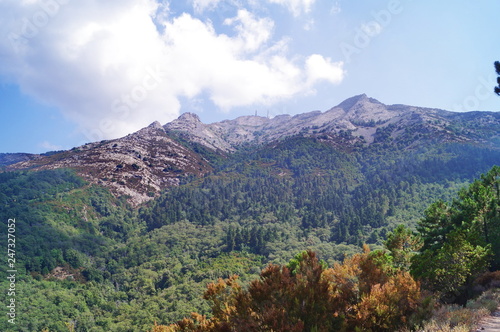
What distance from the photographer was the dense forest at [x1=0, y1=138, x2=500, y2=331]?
64.2 ft

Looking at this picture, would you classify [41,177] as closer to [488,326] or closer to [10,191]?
[10,191]

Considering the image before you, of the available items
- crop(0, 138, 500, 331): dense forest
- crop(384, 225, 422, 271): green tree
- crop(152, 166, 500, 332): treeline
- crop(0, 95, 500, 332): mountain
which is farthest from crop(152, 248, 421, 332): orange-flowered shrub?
crop(0, 95, 500, 332): mountain

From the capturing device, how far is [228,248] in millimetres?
136750

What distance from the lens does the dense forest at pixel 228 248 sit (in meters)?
19.6

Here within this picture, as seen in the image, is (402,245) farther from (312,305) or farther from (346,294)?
(312,305)

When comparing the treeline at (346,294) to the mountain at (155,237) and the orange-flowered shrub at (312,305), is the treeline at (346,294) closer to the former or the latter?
the orange-flowered shrub at (312,305)

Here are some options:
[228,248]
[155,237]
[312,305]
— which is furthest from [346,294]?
[155,237]

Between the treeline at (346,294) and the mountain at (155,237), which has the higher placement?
the treeline at (346,294)

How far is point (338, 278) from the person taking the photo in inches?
781

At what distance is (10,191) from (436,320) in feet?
681

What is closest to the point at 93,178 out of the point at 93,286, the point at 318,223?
the point at 93,286

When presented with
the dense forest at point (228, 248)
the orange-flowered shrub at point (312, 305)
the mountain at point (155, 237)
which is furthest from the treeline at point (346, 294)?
the mountain at point (155, 237)

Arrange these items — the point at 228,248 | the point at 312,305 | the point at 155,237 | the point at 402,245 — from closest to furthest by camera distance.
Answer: the point at 312,305 → the point at 402,245 → the point at 228,248 → the point at 155,237

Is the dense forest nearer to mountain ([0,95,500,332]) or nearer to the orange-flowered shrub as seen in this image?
the orange-flowered shrub
